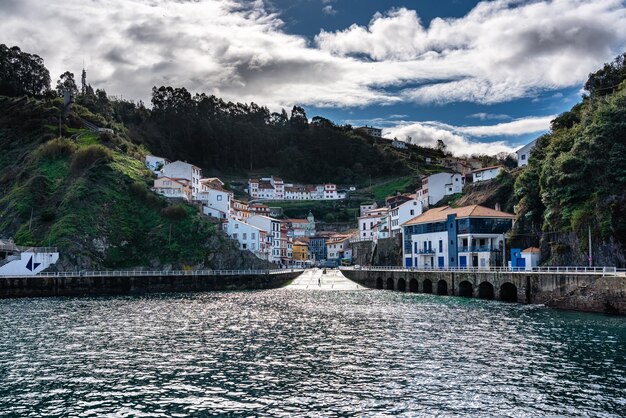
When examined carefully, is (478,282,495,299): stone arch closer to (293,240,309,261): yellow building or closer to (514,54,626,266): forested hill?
(514,54,626,266): forested hill

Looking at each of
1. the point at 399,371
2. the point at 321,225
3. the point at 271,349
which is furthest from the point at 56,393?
the point at 321,225

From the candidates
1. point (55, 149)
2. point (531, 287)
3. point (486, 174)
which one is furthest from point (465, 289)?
point (55, 149)

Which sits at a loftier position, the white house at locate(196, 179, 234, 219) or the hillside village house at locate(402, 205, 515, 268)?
the white house at locate(196, 179, 234, 219)

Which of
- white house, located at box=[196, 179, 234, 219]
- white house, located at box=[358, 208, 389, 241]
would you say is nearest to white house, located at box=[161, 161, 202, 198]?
white house, located at box=[196, 179, 234, 219]

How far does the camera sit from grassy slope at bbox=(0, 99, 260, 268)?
83438 mm

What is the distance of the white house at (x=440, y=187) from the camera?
114125 mm

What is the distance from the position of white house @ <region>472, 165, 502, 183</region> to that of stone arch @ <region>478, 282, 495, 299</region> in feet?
149

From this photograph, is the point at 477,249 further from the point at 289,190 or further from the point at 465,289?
the point at 289,190

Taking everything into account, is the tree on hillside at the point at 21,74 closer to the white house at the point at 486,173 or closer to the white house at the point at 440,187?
the white house at the point at 440,187

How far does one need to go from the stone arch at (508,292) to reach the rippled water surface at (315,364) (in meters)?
11.2

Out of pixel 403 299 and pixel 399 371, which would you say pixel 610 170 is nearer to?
pixel 403 299

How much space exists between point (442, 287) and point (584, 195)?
21612 mm

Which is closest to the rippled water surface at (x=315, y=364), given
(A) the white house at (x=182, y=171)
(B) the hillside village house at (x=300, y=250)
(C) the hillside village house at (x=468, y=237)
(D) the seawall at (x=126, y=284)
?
(C) the hillside village house at (x=468, y=237)

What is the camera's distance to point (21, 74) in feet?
529
